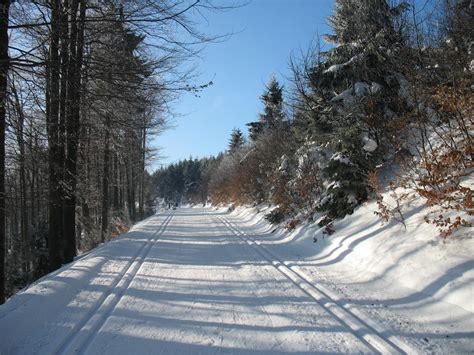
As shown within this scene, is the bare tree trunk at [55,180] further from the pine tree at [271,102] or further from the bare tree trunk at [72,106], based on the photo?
the pine tree at [271,102]

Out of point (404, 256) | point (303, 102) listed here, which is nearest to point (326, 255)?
point (404, 256)

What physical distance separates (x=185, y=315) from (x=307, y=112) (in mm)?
12075

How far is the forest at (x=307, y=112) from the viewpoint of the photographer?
18.0 feet

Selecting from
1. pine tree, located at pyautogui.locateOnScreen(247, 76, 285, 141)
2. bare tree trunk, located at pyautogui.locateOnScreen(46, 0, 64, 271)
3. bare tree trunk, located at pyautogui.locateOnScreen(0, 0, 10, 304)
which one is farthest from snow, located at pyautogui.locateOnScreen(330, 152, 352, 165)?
pine tree, located at pyautogui.locateOnScreen(247, 76, 285, 141)

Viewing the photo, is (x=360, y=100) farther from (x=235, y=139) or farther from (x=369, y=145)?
(x=235, y=139)

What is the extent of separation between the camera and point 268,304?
20.1ft

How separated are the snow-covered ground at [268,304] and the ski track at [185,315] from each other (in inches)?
0.6

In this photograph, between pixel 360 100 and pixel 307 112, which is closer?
pixel 360 100

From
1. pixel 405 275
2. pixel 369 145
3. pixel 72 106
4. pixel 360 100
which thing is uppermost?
pixel 360 100

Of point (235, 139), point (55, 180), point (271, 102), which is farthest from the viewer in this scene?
point (235, 139)

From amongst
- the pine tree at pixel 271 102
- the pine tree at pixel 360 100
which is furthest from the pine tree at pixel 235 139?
the pine tree at pixel 360 100

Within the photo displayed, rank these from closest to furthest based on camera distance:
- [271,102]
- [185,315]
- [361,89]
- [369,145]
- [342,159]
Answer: [185,315] < [369,145] < [342,159] < [361,89] < [271,102]

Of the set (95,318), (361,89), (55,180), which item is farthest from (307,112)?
(95,318)

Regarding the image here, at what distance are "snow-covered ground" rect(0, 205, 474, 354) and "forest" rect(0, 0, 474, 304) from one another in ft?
3.44
